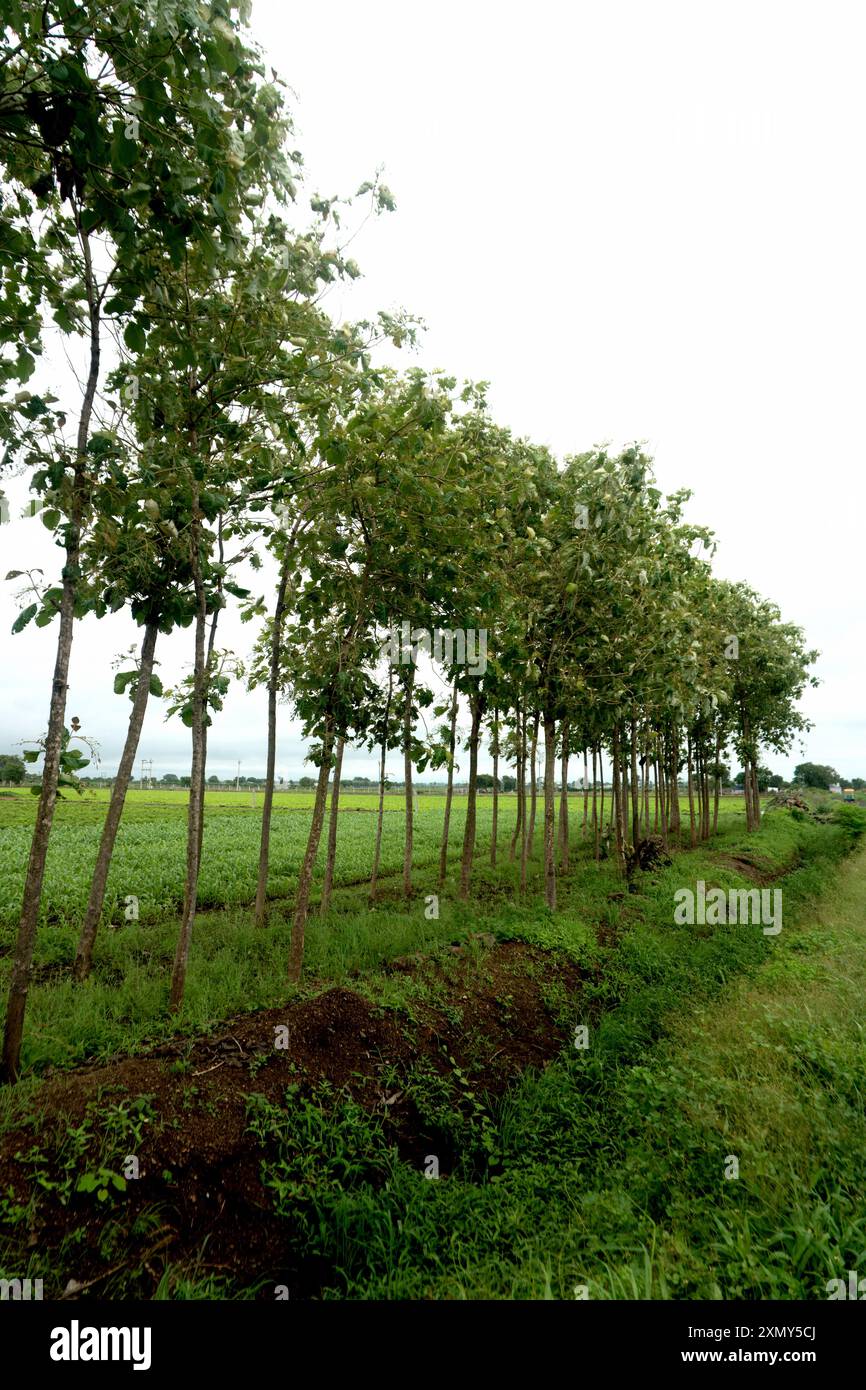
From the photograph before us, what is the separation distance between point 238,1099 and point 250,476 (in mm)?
6108

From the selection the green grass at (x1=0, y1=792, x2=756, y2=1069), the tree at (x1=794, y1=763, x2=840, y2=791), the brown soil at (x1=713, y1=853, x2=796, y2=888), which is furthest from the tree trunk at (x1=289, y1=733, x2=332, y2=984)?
the tree at (x1=794, y1=763, x2=840, y2=791)

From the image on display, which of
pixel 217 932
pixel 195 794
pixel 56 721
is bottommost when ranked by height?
Result: pixel 217 932

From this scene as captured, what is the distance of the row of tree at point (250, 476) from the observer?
339 centimetres

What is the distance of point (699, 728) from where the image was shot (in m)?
29.0

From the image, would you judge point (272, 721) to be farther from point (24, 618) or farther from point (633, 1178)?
point (633, 1178)

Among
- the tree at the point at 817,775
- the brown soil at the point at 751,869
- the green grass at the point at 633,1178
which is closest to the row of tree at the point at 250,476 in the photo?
the green grass at the point at 633,1178

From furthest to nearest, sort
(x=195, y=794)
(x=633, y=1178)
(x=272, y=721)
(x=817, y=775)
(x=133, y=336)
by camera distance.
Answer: (x=817, y=775), (x=272, y=721), (x=195, y=794), (x=633, y=1178), (x=133, y=336)

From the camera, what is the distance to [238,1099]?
5.06 meters

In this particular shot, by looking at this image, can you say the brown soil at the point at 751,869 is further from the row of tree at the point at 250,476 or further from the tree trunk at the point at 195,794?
the tree trunk at the point at 195,794

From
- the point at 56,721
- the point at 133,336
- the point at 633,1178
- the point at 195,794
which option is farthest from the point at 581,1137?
the point at 133,336

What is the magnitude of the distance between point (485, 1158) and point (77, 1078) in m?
3.72

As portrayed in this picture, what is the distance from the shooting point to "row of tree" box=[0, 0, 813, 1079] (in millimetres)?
3387

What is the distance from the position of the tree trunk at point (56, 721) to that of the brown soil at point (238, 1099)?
0.70m
